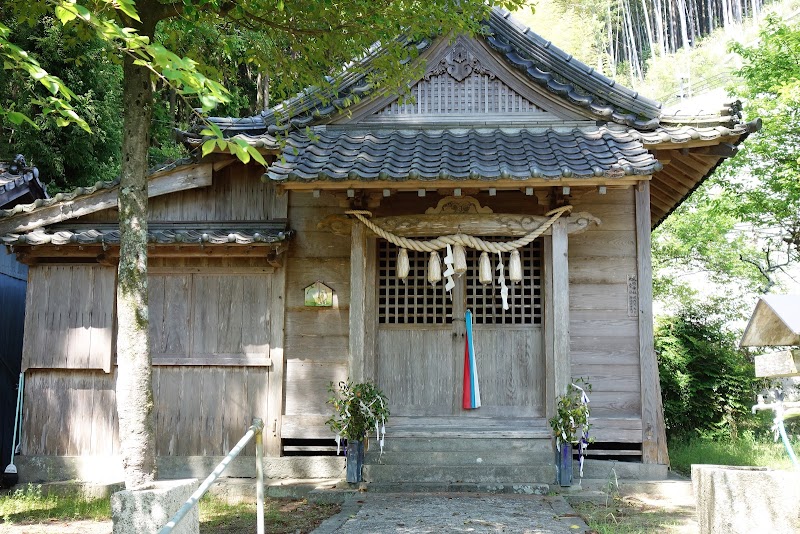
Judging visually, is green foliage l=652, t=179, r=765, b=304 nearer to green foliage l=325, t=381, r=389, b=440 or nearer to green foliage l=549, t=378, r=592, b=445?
green foliage l=549, t=378, r=592, b=445

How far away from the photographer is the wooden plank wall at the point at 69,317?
8906mm

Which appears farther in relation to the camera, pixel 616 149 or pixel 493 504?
pixel 616 149

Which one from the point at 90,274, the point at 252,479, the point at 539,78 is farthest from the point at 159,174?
the point at 539,78

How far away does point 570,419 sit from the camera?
7520 mm

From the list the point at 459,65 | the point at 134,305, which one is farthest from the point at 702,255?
the point at 134,305

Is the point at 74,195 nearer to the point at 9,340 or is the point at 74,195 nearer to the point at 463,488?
the point at 9,340

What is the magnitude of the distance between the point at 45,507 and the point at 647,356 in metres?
6.98

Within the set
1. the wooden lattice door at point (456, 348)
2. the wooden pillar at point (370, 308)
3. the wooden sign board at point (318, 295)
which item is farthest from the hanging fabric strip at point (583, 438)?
the wooden sign board at point (318, 295)

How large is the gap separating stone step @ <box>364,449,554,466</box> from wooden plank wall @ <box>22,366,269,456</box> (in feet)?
6.48

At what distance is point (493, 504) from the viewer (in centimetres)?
682

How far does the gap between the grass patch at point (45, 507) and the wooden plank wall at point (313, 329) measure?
229cm

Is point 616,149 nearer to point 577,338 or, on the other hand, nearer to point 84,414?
point 577,338

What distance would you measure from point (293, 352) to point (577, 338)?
3530 mm

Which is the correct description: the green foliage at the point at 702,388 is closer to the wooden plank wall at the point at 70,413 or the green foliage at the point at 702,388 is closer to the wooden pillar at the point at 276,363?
the wooden pillar at the point at 276,363
